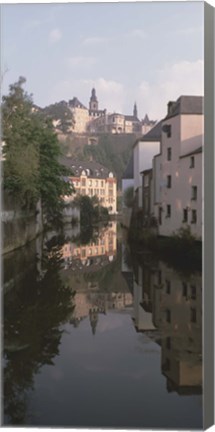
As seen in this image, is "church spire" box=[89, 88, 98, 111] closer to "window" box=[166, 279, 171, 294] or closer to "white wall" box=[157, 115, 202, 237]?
"white wall" box=[157, 115, 202, 237]

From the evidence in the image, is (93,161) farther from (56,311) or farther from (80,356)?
(80,356)

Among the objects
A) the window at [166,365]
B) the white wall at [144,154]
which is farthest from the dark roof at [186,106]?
the window at [166,365]

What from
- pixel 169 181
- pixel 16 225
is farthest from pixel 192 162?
pixel 16 225

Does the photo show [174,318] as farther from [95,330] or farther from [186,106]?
[186,106]

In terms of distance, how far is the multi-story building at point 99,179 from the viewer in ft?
11.2

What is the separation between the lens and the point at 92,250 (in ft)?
10.8

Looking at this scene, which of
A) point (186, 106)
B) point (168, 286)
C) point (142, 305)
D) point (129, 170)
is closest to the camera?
point (186, 106)

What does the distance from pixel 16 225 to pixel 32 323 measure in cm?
64

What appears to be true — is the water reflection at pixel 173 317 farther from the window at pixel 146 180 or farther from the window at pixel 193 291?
the window at pixel 146 180

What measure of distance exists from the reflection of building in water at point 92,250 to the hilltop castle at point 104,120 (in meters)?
0.60

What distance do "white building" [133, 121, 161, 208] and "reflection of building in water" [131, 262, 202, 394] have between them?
49cm

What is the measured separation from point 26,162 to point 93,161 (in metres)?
0.42

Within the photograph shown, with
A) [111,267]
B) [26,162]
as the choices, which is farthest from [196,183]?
[26,162]

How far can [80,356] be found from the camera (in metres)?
3.26
